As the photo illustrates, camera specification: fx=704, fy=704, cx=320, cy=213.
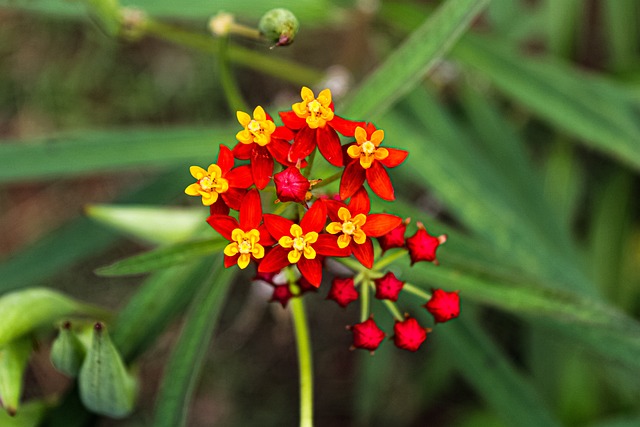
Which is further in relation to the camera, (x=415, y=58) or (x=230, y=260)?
(x=415, y=58)

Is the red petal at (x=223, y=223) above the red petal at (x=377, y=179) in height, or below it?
below

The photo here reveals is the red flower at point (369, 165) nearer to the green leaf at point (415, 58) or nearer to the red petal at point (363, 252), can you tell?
the red petal at point (363, 252)

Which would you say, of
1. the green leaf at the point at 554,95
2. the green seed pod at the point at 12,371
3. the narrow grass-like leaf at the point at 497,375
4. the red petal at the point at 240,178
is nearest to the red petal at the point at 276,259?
the red petal at the point at 240,178

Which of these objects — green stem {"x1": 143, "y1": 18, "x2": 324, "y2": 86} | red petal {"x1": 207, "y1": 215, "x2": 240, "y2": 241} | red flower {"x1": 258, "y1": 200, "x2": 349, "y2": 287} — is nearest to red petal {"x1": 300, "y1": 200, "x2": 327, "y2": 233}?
red flower {"x1": 258, "y1": 200, "x2": 349, "y2": 287}

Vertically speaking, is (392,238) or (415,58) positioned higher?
(415,58)

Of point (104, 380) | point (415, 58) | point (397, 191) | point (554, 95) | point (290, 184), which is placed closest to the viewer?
point (290, 184)

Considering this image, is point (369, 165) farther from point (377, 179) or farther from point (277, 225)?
point (277, 225)

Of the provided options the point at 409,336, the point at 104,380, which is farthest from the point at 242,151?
the point at 104,380
